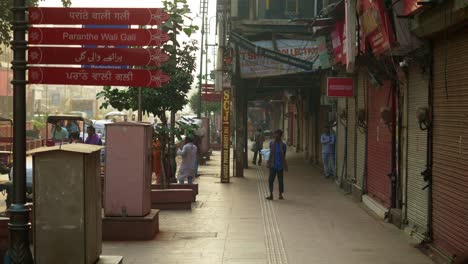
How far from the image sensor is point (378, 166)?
14.2 m

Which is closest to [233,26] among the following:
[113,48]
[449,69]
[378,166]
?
[378,166]

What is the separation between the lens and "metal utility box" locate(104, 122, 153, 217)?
10.8 m

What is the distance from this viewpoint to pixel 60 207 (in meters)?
6.96

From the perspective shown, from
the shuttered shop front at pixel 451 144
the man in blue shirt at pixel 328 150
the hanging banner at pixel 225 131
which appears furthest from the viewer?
the man in blue shirt at pixel 328 150

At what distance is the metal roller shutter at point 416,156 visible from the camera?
33.9 ft

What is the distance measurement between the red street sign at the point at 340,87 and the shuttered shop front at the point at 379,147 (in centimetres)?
130

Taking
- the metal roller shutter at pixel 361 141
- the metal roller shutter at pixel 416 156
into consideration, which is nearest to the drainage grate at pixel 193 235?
the metal roller shutter at pixel 416 156

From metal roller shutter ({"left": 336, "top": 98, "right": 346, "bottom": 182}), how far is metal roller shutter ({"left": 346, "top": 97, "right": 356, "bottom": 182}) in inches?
24.0

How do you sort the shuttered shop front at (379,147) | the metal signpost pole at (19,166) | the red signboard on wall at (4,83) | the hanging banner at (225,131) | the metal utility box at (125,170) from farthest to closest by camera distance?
the red signboard on wall at (4,83) → the hanging banner at (225,131) → the shuttered shop front at (379,147) → the metal utility box at (125,170) → the metal signpost pole at (19,166)

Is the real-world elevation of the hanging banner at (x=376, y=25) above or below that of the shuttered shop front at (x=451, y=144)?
above

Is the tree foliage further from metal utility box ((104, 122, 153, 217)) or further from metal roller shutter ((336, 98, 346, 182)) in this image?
metal roller shutter ((336, 98, 346, 182))

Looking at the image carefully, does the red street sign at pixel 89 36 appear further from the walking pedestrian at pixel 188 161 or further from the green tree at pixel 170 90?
the walking pedestrian at pixel 188 161

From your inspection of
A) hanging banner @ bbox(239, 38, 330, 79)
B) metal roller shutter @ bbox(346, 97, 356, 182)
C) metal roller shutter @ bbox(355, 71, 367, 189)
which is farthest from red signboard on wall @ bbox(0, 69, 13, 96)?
metal roller shutter @ bbox(355, 71, 367, 189)

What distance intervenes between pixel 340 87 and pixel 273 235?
656 centimetres
